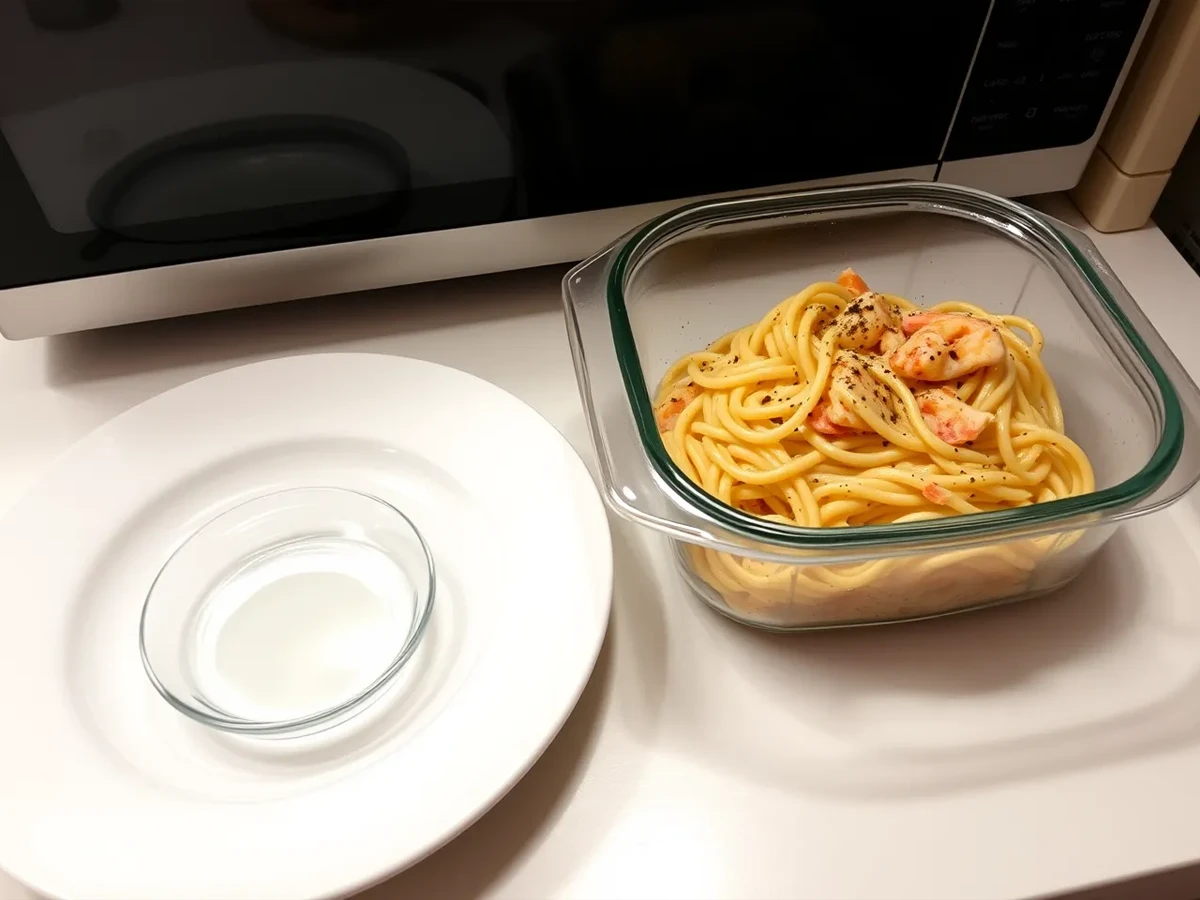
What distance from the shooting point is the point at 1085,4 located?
24.0 inches

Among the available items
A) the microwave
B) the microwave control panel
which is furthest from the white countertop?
the microwave control panel

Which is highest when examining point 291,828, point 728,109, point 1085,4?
point 1085,4

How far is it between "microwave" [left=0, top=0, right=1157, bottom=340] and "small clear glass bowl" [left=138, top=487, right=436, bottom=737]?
7.2 inches

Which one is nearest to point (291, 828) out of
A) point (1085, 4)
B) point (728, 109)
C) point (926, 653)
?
point (926, 653)

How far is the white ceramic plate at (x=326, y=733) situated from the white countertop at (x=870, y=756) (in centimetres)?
4

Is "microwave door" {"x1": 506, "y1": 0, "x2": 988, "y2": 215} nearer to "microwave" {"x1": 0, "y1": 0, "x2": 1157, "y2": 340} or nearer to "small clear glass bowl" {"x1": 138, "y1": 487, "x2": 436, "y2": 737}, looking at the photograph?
"microwave" {"x1": 0, "y1": 0, "x2": 1157, "y2": 340}

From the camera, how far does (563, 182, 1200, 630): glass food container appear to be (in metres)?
0.45

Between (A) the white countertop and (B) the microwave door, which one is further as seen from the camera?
(B) the microwave door

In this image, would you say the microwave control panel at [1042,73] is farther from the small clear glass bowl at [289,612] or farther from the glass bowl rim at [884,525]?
the small clear glass bowl at [289,612]

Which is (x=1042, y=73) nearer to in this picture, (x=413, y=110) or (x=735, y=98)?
(x=735, y=98)

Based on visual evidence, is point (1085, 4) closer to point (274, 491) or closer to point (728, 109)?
point (728, 109)

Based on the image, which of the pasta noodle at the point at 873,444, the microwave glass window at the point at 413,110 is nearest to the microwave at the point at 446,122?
the microwave glass window at the point at 413,110

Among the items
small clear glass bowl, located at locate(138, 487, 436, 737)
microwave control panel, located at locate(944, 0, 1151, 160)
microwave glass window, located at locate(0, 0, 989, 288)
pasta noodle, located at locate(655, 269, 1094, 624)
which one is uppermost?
microwave control panel, located at locate(944, 0, 1151, 160)

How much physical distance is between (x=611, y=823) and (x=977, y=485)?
0.26m
